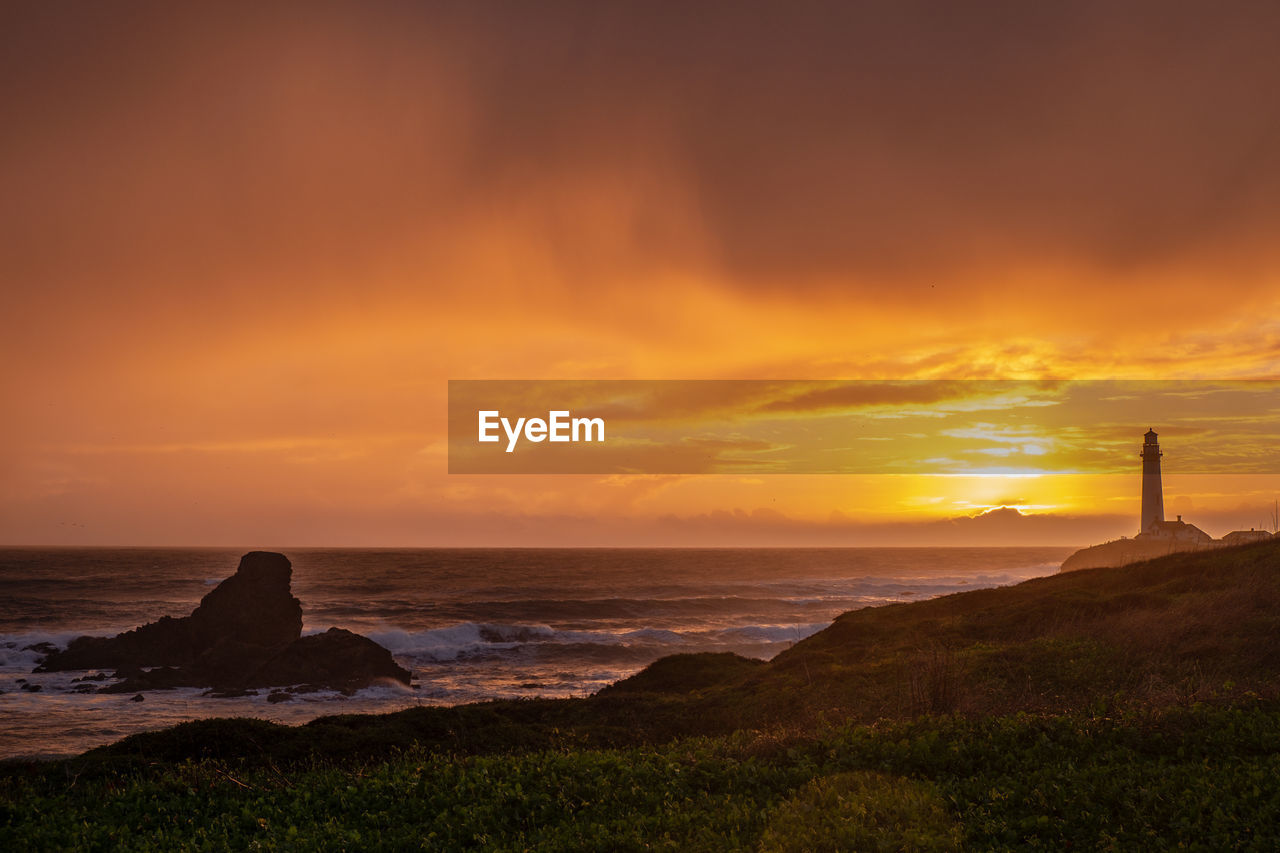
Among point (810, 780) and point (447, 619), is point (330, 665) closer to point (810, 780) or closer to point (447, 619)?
point (447, 619)

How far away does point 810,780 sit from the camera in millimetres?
9273

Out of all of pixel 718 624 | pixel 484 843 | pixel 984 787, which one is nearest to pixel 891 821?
pixel 984 787

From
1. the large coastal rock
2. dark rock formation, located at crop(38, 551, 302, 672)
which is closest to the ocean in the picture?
the large coastal rock

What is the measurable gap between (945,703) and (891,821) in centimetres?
615

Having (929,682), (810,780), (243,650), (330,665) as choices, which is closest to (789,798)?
(810,780)

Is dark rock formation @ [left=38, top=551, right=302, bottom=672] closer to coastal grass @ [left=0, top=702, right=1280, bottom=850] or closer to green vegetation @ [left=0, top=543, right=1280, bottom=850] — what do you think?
green vegetation @ [left=0, top=543, right=1280, bottom=850]

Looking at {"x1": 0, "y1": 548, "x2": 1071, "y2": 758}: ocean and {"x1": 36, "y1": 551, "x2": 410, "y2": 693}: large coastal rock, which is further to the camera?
{"x1": 36, "y1": 551, "x2": 410, "y2": 693}: large coastal rock

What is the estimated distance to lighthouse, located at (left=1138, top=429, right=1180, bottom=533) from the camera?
6378 centimetres

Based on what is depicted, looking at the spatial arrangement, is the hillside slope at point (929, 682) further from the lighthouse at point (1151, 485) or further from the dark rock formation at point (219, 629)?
the lighthouse at point (1151, 485)

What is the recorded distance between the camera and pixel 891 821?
7.95 metres

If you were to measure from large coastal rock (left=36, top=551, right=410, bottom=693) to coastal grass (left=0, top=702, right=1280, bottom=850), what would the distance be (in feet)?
99.5

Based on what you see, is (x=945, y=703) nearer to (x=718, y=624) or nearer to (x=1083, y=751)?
→ (x=1083, y=751)

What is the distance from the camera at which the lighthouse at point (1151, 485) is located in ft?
209

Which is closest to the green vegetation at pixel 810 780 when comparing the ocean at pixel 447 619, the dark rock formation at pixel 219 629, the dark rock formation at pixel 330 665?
the ocean at pixel 447 619
